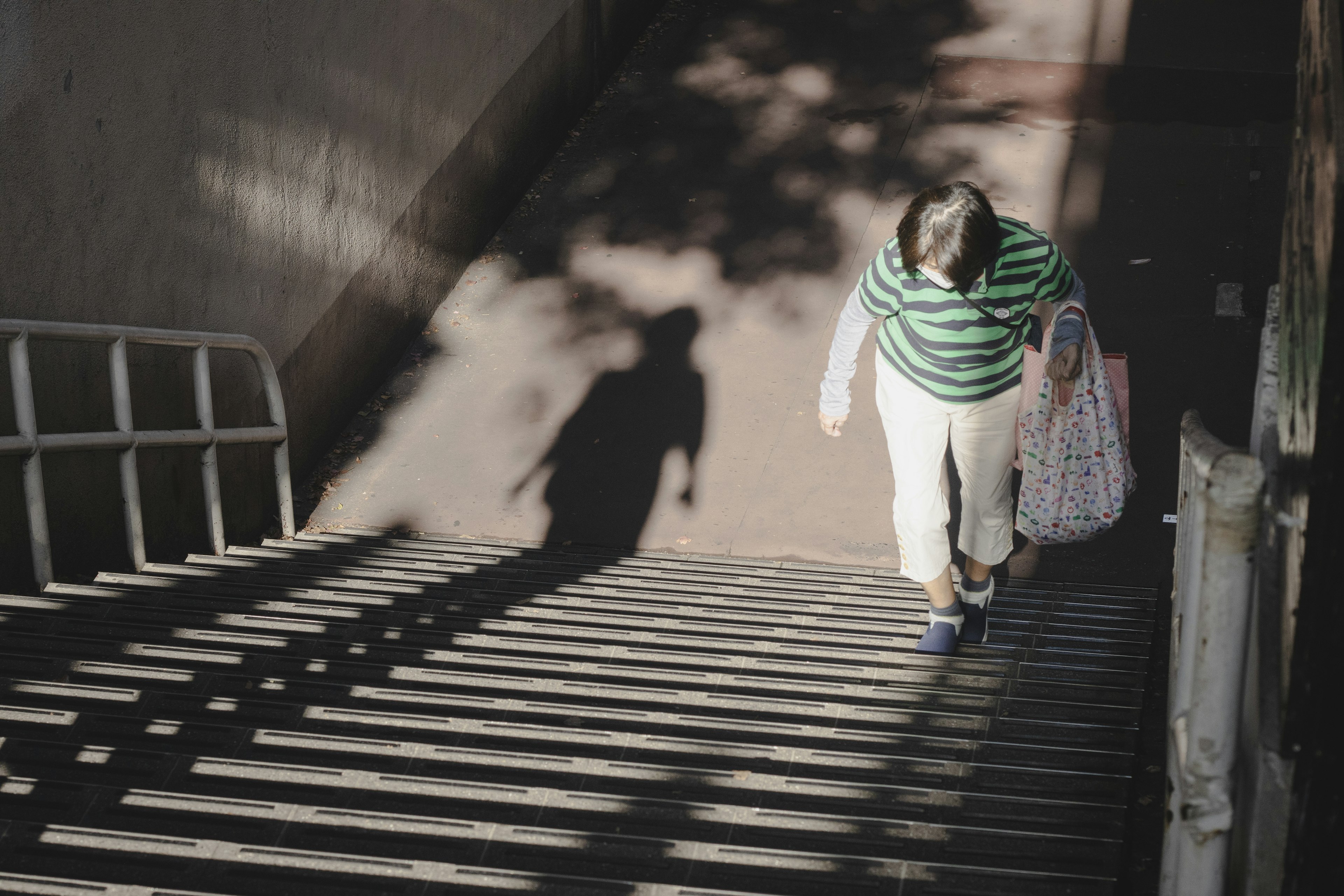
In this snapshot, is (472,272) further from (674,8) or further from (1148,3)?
(1148,3)

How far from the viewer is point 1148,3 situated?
1041 cm

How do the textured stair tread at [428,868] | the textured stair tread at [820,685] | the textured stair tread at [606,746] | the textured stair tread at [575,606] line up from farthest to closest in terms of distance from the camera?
the textured stair tread at [575,606] → the textured stair tread at [820,685] → the textured stair tread at [606,746] → the textured stair tread at [428,868]

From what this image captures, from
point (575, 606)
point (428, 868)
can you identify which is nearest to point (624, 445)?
point (575, 606)

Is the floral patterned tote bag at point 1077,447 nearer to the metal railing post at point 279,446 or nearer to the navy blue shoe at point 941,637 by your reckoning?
the navy blue shoe at point 941,637

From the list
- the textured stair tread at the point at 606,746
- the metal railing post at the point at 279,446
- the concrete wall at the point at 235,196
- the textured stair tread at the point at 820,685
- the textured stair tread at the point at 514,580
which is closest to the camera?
the textured stair tread at the point at 606,746

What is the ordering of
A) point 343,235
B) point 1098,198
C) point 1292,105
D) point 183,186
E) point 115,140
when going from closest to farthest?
1. point 115,140
2. point 183,186
3. point 343,235
4. point 1098,198
5. point 1292,105

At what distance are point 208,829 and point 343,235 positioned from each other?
4.49 meters

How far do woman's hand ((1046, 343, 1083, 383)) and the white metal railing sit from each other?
4.92ft

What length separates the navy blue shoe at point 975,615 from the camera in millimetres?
4082

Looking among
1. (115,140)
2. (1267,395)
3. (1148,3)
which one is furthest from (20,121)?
(1148,3)

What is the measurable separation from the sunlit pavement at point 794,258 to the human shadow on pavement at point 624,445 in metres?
0.02

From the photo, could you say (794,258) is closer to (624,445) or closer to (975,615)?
(624,445)

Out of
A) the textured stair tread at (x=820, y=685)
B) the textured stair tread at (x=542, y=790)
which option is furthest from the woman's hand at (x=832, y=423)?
the textured stair tread at (x=542, y=790)

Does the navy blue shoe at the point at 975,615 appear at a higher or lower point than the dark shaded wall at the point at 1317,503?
lower
